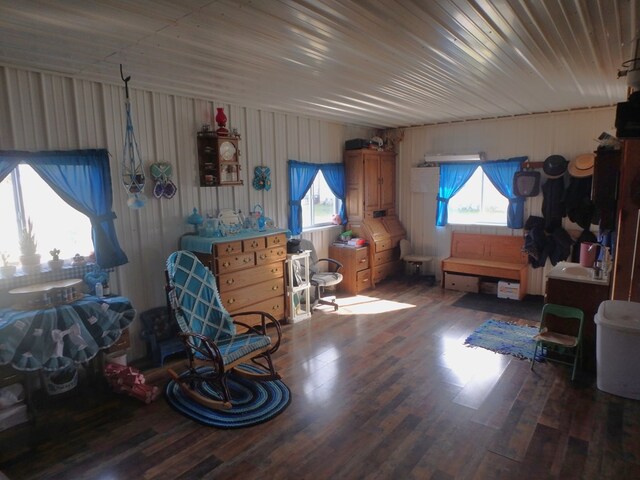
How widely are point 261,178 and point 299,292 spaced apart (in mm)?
1564

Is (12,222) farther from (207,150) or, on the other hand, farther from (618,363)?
(618,363)

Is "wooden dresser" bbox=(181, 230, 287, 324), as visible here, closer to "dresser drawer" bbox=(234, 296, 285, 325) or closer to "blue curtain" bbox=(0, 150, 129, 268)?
"dresser drawer" bbox=(234, 296, 285, 325)

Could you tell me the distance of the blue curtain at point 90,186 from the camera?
3.47 metres

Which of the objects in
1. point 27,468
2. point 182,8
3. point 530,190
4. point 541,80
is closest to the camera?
point 182,8

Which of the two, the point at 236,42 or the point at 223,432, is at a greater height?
the point at 236,42

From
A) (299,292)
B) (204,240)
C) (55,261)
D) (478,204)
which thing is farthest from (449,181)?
(55,261)

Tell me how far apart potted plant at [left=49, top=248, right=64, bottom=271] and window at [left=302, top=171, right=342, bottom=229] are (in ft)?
11.2

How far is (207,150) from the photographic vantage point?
462 cm

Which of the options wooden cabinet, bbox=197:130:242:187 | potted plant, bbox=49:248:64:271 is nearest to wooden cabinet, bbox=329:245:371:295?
wooden cabinet, bbox=197:130:242:187

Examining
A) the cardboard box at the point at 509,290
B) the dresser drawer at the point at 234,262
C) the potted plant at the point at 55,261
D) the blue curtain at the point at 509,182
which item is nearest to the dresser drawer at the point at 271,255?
the dresser drawer at the point at 234,262

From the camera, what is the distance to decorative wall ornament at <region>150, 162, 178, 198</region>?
4.20m

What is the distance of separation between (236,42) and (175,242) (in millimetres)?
2470

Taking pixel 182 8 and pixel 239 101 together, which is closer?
pixel 182 8

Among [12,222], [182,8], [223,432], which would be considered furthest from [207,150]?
[223,432]
